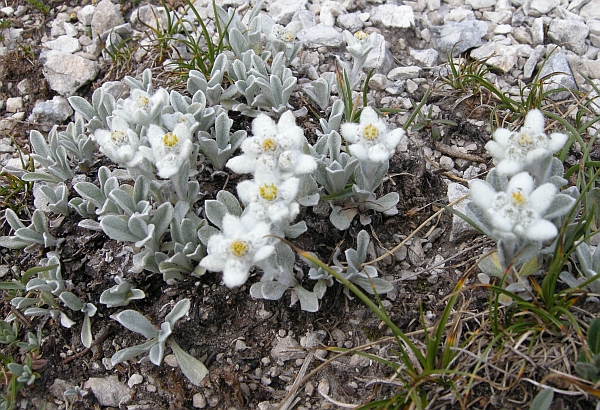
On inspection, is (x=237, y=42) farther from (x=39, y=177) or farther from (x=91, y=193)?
(x=39, y=177)

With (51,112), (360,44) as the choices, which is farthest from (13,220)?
(360,44)

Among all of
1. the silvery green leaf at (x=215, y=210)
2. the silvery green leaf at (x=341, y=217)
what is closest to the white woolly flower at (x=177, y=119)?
the silvery green leaf at (x=215, y=210)

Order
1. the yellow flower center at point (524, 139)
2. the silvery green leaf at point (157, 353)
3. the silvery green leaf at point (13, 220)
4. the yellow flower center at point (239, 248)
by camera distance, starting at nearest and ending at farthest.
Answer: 1. the yellow flower center at point (239, 248)
2. the yellow flower center at point (524, 139)
3. the silvery green leaf at point (157, 353)
4. the silvery green leaf at point (13, 220)

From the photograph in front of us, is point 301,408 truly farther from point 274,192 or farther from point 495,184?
point 495,184

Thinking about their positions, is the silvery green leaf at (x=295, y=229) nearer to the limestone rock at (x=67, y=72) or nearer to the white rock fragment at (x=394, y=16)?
the white rock fragment at (x=394, y=16)

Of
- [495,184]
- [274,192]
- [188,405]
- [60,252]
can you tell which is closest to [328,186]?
[274,192]

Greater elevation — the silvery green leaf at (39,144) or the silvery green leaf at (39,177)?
the silvery green leaf at (39,144)
